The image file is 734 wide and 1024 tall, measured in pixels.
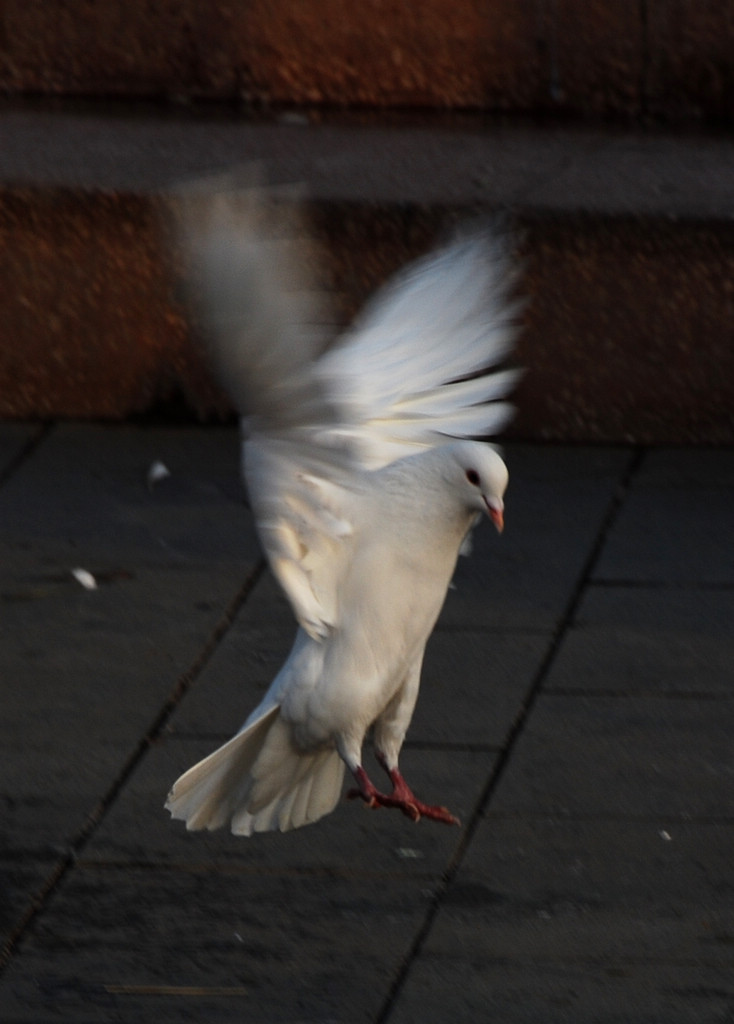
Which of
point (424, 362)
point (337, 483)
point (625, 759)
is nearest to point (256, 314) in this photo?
point (337, 483)

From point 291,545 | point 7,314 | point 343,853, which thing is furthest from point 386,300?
point 7,314

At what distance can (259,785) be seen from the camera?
4332mm

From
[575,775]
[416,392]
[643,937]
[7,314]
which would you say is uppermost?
[7,314]

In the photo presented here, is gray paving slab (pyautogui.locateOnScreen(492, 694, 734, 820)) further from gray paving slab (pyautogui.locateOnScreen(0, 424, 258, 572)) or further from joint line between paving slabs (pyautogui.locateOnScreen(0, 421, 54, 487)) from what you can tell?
joint line between paving slabs (pyautogui.locateOnScreen(0, 421, 54, 487))

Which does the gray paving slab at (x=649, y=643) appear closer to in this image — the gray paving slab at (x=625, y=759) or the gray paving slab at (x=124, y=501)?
the gray paving slab at (x=625, y=759)

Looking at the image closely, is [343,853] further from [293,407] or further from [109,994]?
[293,407]

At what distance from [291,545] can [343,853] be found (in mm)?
888

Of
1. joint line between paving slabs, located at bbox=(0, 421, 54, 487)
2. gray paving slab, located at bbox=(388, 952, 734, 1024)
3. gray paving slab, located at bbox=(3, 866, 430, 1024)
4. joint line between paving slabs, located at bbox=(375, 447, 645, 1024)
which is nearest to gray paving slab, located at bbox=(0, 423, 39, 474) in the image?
joint line between paving slabs, located at bbox=(0, 421, 54, 487)

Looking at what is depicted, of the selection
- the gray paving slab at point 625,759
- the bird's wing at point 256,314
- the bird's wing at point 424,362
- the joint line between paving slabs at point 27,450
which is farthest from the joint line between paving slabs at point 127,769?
the joint line between paving slabs at point 27,450

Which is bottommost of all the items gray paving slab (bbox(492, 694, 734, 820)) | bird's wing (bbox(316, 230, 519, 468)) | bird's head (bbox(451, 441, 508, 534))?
bird's head (bbox(451, 441, 508, 534))

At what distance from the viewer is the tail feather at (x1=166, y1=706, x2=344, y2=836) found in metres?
4.25

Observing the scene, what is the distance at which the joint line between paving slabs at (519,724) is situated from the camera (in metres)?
3.95

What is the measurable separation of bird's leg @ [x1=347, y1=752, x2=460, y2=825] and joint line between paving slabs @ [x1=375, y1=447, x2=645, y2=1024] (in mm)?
129

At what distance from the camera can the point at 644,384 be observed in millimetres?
7309
